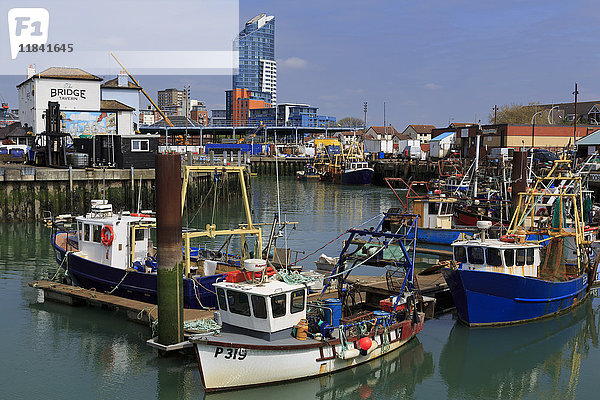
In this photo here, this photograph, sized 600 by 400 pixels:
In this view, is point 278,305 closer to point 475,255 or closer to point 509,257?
point 475,255

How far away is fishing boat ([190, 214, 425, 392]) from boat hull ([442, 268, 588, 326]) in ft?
12.1

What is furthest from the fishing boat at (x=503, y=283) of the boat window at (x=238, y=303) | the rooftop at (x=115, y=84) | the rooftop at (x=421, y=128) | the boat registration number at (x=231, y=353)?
the rooftop at (x=421, y=128)

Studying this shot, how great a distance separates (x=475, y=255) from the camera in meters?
17.4

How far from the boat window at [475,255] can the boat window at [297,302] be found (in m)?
6.76

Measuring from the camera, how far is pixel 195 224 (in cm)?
3588

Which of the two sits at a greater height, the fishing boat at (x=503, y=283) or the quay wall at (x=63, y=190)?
the quay wall at (x=63, y=190)

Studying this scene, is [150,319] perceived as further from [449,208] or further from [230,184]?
[230,184]

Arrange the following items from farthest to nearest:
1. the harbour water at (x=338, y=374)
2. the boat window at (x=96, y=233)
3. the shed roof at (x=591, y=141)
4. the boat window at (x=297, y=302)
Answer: the shed roof at (x=591, y=141) → the boat window at (x=96, y=233) → the harbour water at (x=338, y=374) → the boat window at (x=297, y=302)

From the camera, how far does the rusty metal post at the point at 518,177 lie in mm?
29359

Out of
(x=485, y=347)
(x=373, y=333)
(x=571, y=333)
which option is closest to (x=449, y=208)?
(x=571, y=333)

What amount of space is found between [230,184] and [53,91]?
2150 cm

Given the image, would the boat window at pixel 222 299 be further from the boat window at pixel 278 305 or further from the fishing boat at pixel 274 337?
the boat window at pixel 278 305

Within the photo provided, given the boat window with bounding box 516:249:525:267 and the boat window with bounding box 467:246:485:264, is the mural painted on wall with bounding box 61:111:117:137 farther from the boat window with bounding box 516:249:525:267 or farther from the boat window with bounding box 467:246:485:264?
the boat window with bounding box 516:249:525:267

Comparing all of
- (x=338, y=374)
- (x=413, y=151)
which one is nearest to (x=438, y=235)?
(x=338, y=374)
